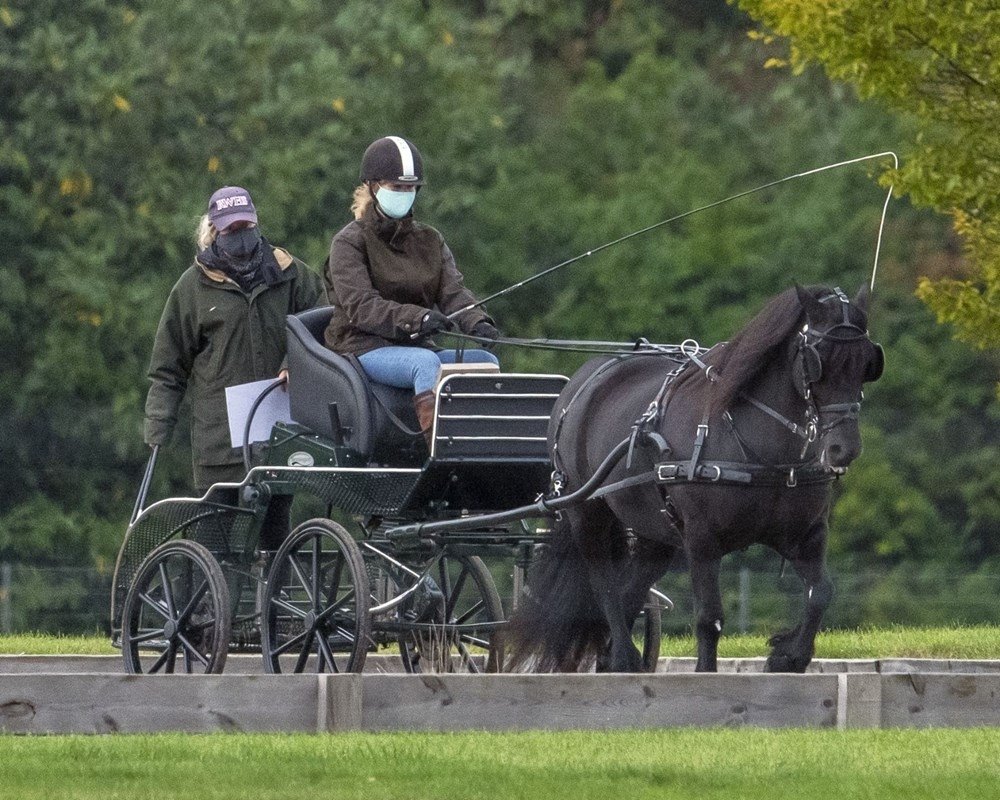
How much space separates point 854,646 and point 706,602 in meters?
4.17

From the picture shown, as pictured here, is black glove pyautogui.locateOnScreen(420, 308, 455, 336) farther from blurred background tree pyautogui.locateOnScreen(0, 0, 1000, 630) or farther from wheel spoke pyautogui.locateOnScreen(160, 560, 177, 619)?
blurred background tree pyautogui.locateOnScreen(0, 0, 1000, 630)

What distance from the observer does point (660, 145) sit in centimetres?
2852

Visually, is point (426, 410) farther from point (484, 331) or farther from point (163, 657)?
point (163, 657)

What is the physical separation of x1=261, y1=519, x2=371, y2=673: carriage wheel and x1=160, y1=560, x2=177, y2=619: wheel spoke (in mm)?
479

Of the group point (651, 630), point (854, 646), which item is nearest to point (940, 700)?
point (651, 630)

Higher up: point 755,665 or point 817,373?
point 817,373

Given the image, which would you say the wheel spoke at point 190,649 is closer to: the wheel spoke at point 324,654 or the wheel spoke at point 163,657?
the wheel spoke at point 163,657

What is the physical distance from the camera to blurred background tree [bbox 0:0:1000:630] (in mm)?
23375

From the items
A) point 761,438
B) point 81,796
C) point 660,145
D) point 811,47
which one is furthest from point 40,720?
point 660,145

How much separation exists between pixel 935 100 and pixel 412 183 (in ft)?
13.4

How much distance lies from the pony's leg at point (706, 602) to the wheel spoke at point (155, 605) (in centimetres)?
240

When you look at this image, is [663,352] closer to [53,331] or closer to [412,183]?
[412,183]

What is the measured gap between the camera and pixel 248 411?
11109 millimetres

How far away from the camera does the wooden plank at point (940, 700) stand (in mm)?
8820
